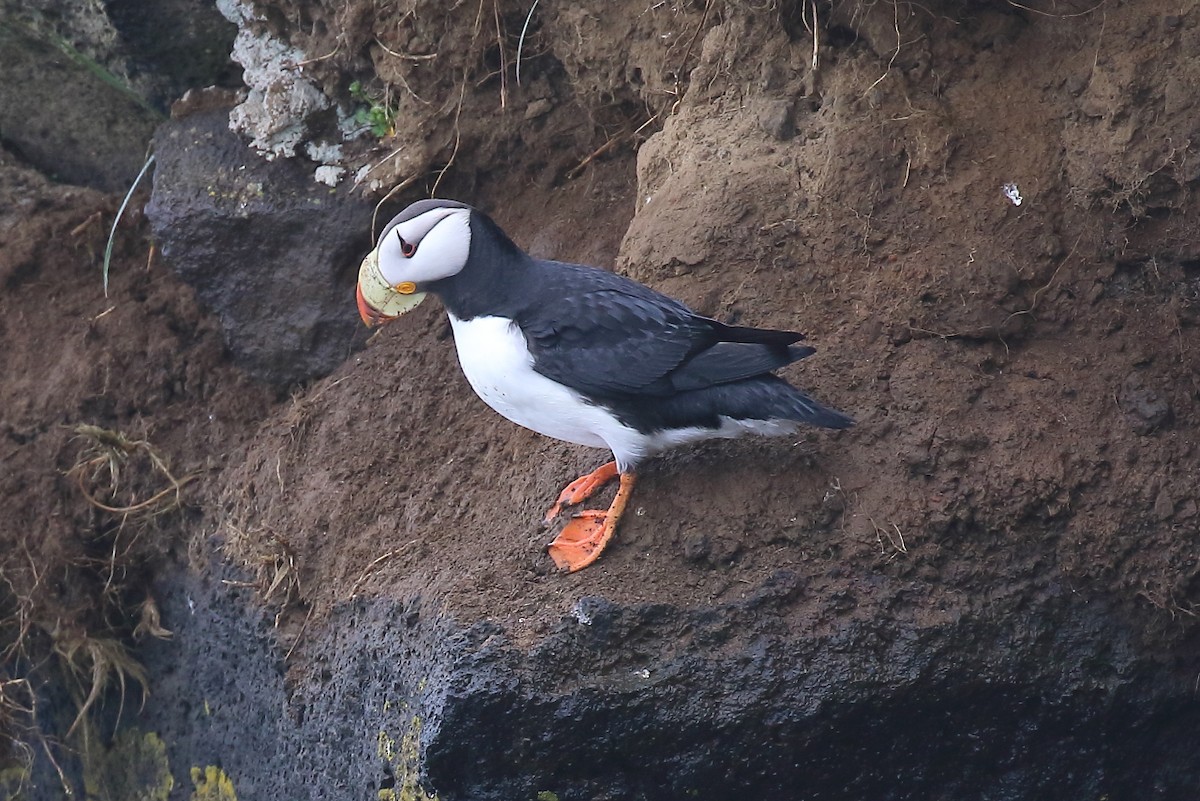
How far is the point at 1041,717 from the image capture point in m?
3.48

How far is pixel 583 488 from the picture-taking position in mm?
3742

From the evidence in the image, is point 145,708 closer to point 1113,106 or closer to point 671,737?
point 671,737

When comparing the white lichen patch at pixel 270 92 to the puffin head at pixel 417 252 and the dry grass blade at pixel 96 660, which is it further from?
the dry grass blade at pixel 96 660

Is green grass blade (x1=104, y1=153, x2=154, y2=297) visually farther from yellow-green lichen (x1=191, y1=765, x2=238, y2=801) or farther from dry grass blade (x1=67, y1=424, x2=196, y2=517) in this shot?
yellow-green lichen (x1=191, y1=765, x2=238, y2=801)

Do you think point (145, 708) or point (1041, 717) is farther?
point (145, 708)

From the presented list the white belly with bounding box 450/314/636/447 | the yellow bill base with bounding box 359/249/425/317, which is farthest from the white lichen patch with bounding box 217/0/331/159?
the white belly with bounding box 450/314/636/447

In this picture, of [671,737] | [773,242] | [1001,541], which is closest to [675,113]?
[773,242]

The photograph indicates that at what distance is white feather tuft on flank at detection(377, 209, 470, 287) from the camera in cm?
367

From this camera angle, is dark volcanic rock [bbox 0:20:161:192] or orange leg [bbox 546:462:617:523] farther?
dark volcanic rock [bbox 0:20:161:192]

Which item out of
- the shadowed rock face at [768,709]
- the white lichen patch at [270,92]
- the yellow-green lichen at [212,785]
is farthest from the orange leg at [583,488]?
the white lichen patch at [270,92]

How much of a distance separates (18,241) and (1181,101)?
448 centimetres

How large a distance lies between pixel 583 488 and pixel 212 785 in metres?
1.85

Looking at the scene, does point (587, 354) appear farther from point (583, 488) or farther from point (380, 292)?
point (380, 292)

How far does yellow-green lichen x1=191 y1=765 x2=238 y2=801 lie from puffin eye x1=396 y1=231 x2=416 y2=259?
1.97 meters
